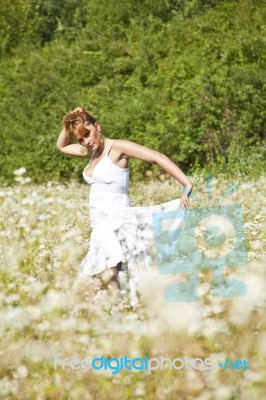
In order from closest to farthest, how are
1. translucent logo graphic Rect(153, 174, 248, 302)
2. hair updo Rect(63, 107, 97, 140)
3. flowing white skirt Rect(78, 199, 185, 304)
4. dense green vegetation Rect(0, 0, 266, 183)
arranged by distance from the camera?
translucent logo graphic Rect(153, 174, 248, 302) < flowing white skirt Rect(78, 199, 185, 304) < hair updo Rect(63, 107, 97, 140) < dense green vegetation Rect(0, 0, 266, 183)

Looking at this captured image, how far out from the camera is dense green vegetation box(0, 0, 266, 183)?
1702cm

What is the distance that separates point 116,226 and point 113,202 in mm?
221

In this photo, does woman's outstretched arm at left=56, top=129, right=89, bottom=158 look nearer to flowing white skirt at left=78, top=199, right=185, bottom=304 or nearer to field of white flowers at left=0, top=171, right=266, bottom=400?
flowing white skirt at left=78, top=199, right=185, bottom=304

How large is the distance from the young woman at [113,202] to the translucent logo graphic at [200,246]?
0.40 feet

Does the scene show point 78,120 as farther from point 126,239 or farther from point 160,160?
point 126,239

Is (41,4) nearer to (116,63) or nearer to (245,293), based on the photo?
(116,63)

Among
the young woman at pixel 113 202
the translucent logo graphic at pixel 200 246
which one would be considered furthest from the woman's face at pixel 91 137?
the translucent logo graphic at pixel 200 246

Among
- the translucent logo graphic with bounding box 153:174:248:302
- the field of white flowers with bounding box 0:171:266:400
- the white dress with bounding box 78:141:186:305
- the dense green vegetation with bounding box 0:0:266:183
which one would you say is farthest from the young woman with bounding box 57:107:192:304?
Result: the dense green vegetation with bounding box 0:0:266:183

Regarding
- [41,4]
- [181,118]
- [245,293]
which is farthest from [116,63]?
[245,293]

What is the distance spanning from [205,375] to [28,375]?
889 millimetres

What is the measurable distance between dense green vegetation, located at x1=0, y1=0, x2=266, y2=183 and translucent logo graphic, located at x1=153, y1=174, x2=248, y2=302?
804 centimetres

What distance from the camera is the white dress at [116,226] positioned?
5289 millimetres

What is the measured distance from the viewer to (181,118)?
58.1 feet

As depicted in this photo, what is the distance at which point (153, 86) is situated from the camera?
22125 millimetres
